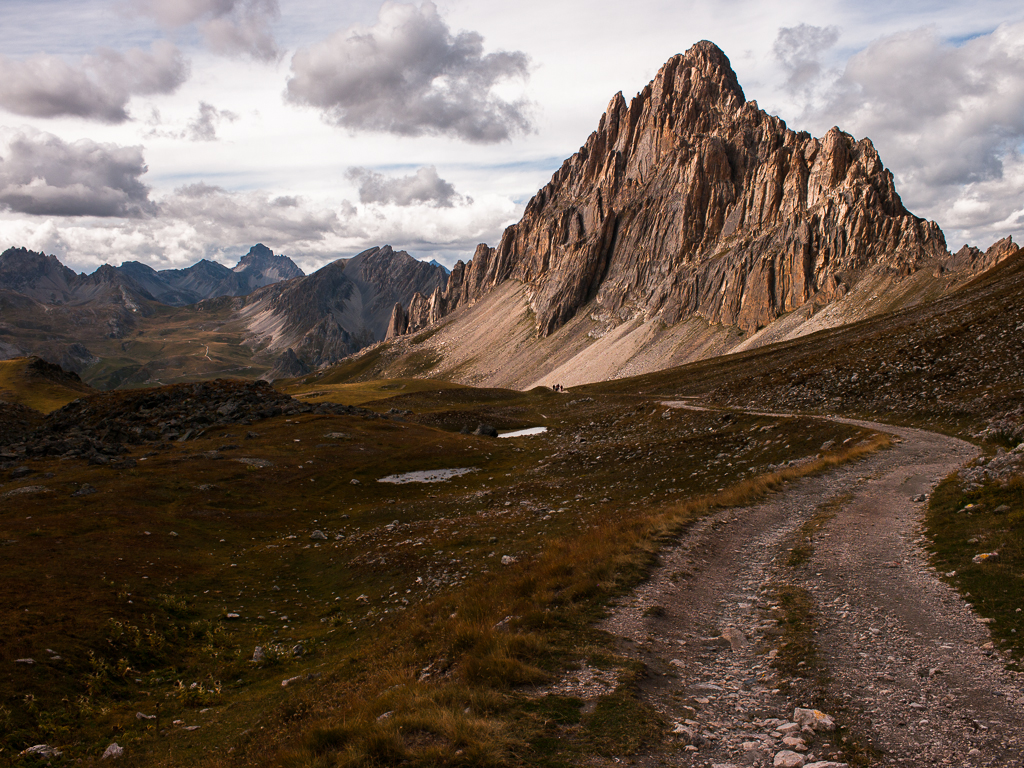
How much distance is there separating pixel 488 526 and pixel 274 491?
2302cm

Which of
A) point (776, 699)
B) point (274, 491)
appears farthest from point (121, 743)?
point (274, 491)

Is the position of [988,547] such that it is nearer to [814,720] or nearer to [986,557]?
[986,557]

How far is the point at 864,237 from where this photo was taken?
146 meters

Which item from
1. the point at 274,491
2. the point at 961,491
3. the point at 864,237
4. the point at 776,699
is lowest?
the point at 274,491

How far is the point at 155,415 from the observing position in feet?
228

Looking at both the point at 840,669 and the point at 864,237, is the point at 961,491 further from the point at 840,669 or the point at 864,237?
the point at 864,237

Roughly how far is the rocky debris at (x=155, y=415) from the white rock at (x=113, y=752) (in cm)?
4890

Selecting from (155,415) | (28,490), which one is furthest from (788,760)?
(155,415)

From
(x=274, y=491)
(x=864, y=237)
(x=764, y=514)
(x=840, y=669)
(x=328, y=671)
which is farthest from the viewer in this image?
(x=864, y=237)

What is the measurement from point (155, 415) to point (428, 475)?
41.6 meters

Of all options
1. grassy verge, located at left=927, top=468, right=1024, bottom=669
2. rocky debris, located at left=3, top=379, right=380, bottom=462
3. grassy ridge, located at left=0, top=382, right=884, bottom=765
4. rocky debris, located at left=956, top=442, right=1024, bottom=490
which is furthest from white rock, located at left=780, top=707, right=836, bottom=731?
rocky debris, located at left=3, top=379, right=380, bottom=462

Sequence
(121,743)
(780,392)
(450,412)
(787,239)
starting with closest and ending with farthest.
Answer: (121,743)
(780,392)
(450,412)
(787,239)

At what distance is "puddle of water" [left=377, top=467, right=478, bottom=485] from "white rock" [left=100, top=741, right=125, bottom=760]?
35130 millimetres

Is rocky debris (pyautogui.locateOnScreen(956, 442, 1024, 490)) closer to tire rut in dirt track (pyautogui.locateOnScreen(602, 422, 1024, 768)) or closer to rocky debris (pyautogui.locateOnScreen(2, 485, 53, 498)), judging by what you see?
tire rut in dirt track (pyautogui.locateOnScreen(602, 422, 1024, 768))
